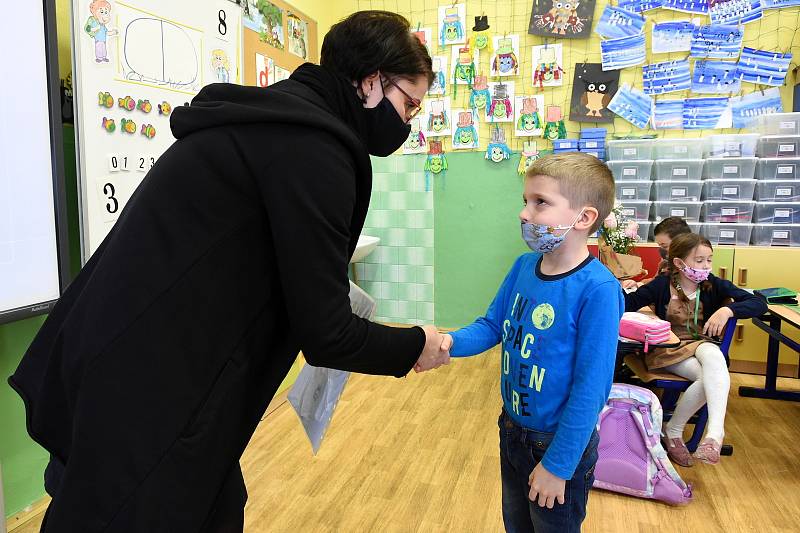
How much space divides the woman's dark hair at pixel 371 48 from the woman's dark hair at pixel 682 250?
6.28ft

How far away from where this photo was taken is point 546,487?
3.63ft

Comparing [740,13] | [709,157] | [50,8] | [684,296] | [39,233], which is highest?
[740,13]

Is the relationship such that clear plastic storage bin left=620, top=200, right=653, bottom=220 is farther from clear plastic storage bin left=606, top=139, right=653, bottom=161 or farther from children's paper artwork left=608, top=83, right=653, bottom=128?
children's paper artwork left=608, top=83, right=653, bottom=128

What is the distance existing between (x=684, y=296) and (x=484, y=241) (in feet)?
6.19

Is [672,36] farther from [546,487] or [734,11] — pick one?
[546,487]

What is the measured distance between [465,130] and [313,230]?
11.8 feet

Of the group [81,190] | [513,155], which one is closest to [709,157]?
[513,155]

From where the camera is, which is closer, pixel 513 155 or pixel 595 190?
pixel 595 190

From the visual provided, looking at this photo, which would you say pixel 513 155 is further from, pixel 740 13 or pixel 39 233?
pixel 39 233

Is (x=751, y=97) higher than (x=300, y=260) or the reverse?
higher

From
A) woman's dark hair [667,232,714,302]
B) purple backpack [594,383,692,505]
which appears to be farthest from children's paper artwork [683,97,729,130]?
purple backpack [594,383,692,505]

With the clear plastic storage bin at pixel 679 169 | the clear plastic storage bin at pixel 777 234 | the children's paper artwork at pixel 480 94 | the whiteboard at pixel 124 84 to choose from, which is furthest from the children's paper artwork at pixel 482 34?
the whiteboard at pixel 124 84

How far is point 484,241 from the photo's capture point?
168 inches

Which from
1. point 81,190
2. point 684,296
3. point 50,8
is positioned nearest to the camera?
point 50,8
